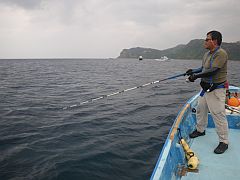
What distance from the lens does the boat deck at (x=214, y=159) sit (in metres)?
4.63

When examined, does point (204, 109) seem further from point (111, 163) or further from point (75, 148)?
point (75, 148)

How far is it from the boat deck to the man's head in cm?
266

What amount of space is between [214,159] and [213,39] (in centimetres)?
293

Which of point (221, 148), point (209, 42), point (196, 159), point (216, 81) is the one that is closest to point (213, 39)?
point (209, 42)

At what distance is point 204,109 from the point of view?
20.1ft

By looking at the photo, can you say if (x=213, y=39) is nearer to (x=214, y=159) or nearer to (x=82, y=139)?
(x=214, y=159)

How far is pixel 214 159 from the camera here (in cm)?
525

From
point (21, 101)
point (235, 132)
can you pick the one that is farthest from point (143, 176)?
point (21, 101)

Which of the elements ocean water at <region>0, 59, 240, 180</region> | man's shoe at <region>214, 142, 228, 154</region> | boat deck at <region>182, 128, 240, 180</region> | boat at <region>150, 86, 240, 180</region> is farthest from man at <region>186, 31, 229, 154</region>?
ocean water at <region>0, 59, 240, 180</region>

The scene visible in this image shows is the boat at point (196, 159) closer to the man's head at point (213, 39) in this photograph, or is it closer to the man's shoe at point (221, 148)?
the man's shoe at point (221, 148)

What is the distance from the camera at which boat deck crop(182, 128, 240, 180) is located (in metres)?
4.63

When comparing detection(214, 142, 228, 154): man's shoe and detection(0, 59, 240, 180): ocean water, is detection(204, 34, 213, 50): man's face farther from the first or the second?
detection(0, 59, 240, 180): ocean water

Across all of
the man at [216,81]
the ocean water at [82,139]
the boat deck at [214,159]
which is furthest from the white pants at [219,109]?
the ocean water at [82,139]

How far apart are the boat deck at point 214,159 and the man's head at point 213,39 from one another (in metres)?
2.66
